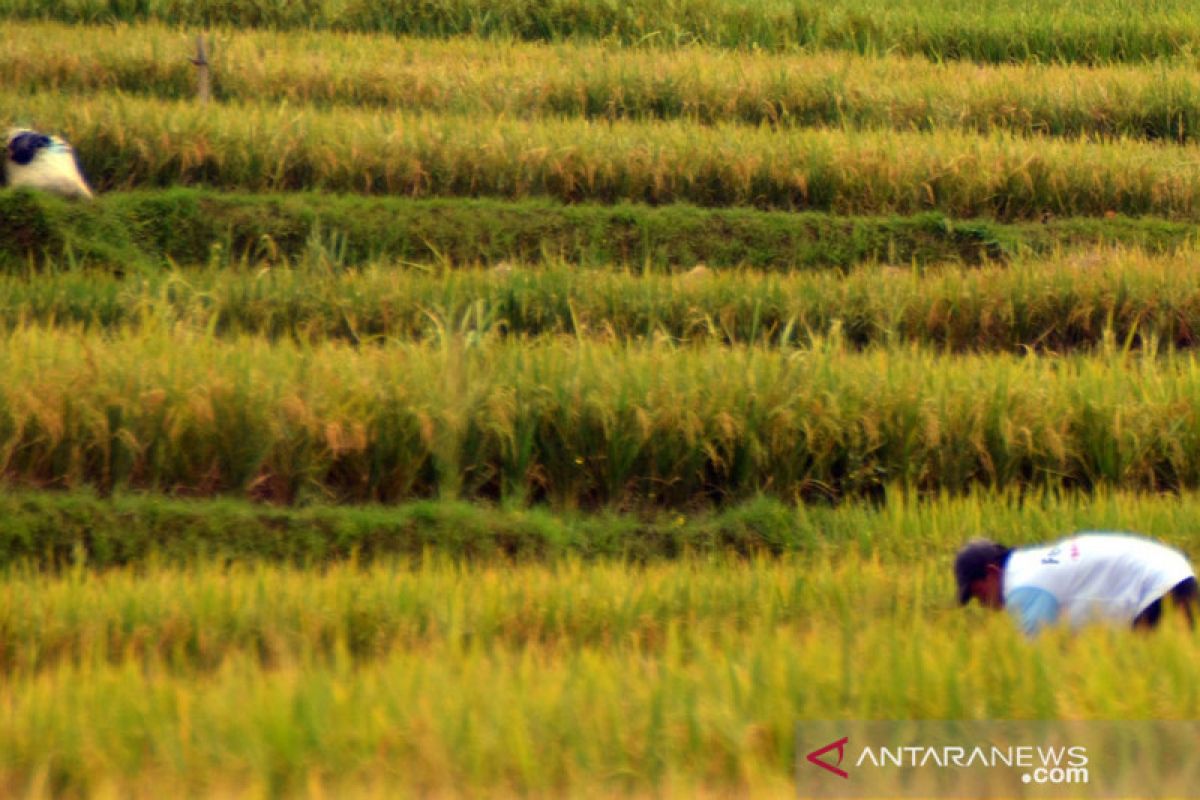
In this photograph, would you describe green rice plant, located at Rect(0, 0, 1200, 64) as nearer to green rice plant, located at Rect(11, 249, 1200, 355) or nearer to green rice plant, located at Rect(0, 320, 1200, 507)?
green rice plant, located at Rect(11, 249, 1200, 355)

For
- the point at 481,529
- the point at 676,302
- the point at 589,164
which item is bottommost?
the point at 481,529

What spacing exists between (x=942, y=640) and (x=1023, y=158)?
784 centimetres

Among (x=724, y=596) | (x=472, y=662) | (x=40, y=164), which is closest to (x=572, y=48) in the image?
(x=40, y=164)

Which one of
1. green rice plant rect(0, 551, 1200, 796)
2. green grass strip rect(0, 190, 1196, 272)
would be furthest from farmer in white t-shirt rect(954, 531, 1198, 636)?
green grass strip rect(0, 190, 1196, 272)

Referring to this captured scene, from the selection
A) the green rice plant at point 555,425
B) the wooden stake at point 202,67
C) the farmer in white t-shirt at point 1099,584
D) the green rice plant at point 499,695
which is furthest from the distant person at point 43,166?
the farmer in white t-shirt at point 1099,584

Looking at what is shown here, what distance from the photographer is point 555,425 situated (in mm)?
5867

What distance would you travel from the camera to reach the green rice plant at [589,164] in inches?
384

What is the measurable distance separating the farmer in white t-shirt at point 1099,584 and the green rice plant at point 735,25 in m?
11.1

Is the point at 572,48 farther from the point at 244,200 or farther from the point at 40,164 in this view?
the point at 40,164

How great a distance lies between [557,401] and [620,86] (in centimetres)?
678

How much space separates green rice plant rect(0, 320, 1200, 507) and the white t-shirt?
6.31ft

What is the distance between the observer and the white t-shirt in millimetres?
3621

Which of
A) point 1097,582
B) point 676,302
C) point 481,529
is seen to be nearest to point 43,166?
point 676,302

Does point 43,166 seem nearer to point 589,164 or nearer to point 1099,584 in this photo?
point 589,164
